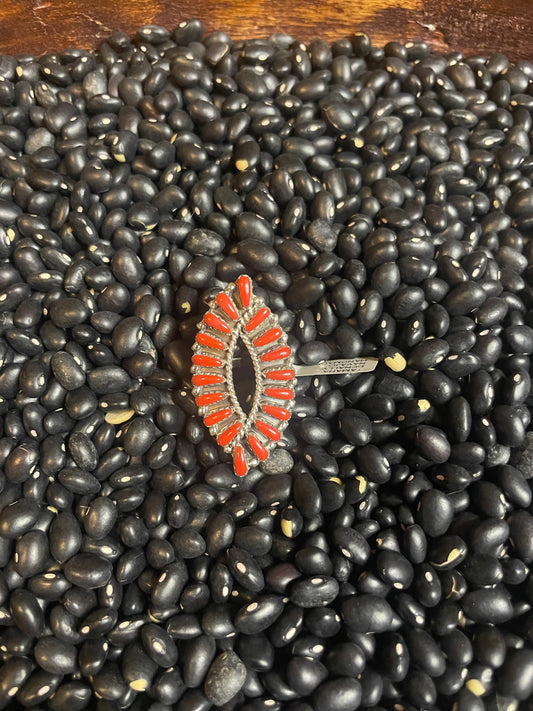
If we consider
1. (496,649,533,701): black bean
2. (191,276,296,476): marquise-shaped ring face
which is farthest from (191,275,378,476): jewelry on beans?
(496,649,533,701): black bean

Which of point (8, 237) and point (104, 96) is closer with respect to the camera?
point (8, 237)

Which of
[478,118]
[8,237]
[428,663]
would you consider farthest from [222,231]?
[428,663]

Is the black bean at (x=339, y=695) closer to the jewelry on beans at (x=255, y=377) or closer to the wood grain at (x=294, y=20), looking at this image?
the jewelry on beans at (x=255, y=377)

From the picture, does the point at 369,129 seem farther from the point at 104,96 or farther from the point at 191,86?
the point at 104,96

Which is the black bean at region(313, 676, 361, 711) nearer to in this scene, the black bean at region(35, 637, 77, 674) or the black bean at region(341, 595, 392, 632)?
the black bean at region(341, 595, 392, 632)

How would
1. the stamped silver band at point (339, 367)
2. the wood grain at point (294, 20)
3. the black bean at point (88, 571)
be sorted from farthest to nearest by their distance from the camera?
1. the wood grain at point (294, 20)
2. the stamped silver band at point (339, 367)
3. the black bean at point (88, 571)

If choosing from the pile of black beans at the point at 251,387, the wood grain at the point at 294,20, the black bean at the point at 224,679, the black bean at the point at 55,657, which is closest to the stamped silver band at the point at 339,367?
the pile of black beans at the point at 251,387
